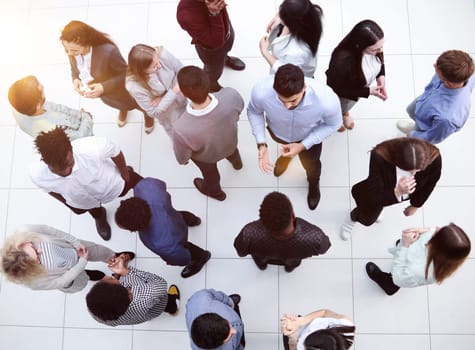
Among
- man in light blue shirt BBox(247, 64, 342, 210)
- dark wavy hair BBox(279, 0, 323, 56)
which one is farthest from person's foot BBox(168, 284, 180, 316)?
dark wavy hair BBox(279, 0, 323, 56)

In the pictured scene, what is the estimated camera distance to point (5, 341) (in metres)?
3.78

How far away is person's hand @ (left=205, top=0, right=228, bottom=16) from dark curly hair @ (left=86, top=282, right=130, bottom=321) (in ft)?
6.70

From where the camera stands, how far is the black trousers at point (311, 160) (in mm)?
3355

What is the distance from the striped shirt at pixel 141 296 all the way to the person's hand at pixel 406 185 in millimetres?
1821

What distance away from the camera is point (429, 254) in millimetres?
2605

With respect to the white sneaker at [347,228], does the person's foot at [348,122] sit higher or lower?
higher

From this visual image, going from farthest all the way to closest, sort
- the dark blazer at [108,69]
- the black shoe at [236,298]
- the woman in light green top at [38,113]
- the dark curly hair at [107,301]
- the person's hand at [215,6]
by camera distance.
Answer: the black shoe at [236,298] < the dark blazer at [108,69] < the person's hand at [215,6] < the woman in light green top at [38,113] < the dark curly hair at [107,301]

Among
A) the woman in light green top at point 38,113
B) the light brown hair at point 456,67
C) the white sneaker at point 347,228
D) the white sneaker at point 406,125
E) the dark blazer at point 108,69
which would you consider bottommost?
the white sneaker at point 347,228

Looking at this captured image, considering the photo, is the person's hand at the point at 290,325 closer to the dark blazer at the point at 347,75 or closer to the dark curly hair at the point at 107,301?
the dark curly hair at the point at 107,301

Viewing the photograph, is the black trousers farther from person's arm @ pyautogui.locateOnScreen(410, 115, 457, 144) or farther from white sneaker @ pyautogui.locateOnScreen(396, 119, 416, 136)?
white sneaker @ pyautogui.locateOnScreen(396, 119, 416, 136)

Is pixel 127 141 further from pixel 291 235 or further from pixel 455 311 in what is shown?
pixel 455 311

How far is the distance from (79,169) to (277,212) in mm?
1422

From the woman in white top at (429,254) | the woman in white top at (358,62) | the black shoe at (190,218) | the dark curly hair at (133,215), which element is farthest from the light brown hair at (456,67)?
the black shoe at (190,218)

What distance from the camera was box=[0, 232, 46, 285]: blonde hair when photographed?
104 inches
